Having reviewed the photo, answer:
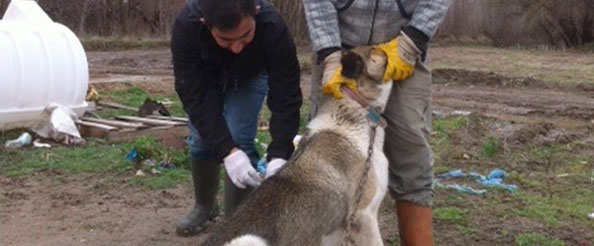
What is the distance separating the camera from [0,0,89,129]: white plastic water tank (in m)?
9.37

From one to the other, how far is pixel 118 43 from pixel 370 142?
23.1 metres

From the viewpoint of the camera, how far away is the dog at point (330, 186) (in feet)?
12.9

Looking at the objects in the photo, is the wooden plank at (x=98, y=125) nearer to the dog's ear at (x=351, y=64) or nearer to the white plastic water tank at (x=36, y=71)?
the white plastic water tank at (x=36, y=71)

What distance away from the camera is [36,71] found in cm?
958

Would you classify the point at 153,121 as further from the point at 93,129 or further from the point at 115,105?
the point at 115,105

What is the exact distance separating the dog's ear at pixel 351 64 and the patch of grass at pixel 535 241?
1.94m

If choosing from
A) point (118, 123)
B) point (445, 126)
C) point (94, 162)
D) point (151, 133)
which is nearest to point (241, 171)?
point (94, 162)

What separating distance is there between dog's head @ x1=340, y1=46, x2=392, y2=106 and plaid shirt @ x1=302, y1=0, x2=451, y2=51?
210 mm

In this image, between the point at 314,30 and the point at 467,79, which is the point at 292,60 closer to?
the point at 314,30

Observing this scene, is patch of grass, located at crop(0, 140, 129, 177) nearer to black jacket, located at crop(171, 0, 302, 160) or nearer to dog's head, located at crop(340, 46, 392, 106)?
black jacket, located at crop(171, 0, 302, 160)

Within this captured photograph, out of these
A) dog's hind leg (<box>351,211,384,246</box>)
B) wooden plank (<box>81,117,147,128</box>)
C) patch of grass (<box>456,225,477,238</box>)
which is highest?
dog's hind leg (<box>351,211,384,246</box>)

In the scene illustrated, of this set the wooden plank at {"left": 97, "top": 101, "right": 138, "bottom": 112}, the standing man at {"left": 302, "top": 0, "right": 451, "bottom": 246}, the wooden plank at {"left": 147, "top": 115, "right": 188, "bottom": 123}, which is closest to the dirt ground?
the standing man at {"left": 302, "top": 0, "right": 451, "bottom": 246}

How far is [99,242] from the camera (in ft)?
19.1

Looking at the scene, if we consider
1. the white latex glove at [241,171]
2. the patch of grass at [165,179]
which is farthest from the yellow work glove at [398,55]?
the patch of grass at [165,179]
